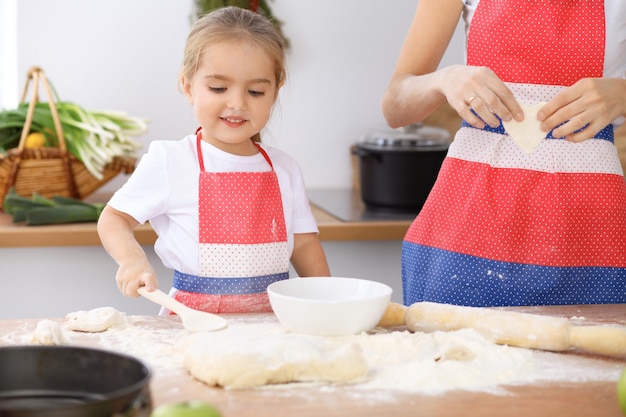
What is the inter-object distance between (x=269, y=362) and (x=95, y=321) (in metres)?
0.35

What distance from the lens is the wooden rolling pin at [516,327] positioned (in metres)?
1.13

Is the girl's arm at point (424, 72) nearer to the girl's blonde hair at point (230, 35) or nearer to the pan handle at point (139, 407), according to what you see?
the girl's blonde hair at point (230, 35)

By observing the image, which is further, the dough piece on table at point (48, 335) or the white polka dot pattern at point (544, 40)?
the white polka dot pattern at point (544, 40)

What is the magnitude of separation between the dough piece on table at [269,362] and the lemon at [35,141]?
172 centimetres

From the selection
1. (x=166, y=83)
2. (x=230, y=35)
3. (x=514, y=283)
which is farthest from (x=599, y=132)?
(x=166, y=83)

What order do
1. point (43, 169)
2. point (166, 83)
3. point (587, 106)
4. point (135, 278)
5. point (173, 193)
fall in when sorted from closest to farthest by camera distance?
point (135, 278)
point (587, 106)
point (173, 193)
point (43, 169)
point (166, 83)

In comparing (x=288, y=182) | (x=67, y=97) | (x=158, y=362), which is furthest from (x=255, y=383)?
(x=67, y=97)

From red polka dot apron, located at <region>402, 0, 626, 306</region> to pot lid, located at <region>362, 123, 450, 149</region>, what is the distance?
3.47 feet

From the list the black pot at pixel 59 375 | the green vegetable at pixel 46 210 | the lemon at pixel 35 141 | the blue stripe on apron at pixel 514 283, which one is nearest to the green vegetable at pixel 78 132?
the lemon at pixel 35 141

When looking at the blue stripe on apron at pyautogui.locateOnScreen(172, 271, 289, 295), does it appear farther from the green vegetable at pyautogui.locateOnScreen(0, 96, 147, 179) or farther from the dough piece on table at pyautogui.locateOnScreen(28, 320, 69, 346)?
the green vegetable at pyautogui.locateOnScreen(0, 96, 147, 179)

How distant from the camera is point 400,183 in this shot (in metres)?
2.71

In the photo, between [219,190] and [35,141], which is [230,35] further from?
[35,141]

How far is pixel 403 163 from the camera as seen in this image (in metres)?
2.68

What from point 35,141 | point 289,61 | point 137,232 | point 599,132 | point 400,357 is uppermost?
point 289,61
